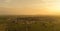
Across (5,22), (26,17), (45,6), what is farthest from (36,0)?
(5,22)

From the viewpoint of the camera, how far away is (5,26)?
1129 millimetres

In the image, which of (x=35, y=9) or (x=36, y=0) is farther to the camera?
(x=35, y=9)

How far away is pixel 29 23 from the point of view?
114 centimetres

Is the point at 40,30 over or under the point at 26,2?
under

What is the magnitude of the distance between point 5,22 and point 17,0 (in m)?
0.38

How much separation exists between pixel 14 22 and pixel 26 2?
0.33 metres

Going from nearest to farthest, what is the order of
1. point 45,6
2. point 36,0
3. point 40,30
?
point 36,0, point 45,6, point 40,30

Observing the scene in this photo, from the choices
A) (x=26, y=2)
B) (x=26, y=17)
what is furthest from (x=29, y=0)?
(x=26, y=17)

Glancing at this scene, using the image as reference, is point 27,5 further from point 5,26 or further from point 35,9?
point 5,26

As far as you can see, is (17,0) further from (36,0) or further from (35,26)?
(35,26)

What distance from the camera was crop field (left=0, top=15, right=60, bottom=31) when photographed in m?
1.12

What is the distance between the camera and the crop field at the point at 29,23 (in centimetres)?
112

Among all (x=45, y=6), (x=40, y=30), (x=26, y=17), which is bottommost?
(x=40, y=30)

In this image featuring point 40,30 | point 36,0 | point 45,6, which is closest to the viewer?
point 36,0
